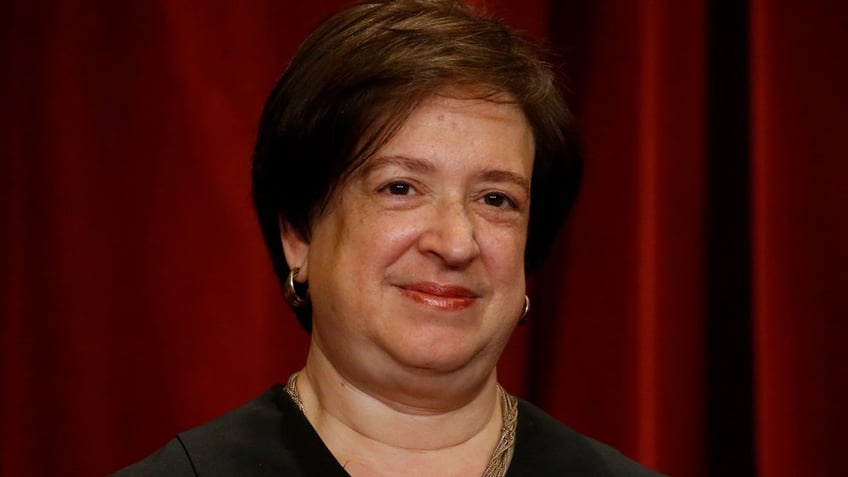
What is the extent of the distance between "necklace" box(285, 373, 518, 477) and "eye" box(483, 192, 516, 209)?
0.29 meters

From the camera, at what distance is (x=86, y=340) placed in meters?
2.04

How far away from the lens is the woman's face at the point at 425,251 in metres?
1.42

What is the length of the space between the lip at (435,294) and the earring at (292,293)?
7.6 inches

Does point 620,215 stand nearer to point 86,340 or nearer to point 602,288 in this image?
point 602,288

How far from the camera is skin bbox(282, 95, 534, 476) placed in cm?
143

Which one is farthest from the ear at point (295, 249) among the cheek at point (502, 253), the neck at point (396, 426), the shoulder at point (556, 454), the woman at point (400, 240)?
the shoulder at point (556, 454)

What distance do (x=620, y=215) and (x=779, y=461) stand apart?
49cm

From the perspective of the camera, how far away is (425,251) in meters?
1.42

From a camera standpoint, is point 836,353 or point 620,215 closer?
point 836,353

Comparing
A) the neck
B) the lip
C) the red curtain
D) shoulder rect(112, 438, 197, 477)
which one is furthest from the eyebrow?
the red curtain

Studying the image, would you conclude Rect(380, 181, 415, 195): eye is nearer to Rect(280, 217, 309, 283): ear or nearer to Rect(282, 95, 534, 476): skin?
Rect(282, 95, 534, 476): skin

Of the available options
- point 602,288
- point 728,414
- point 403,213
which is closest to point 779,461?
point 728,414

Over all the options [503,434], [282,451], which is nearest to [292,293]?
[282,451]

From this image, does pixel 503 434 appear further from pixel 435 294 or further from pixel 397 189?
pixel 397 189
